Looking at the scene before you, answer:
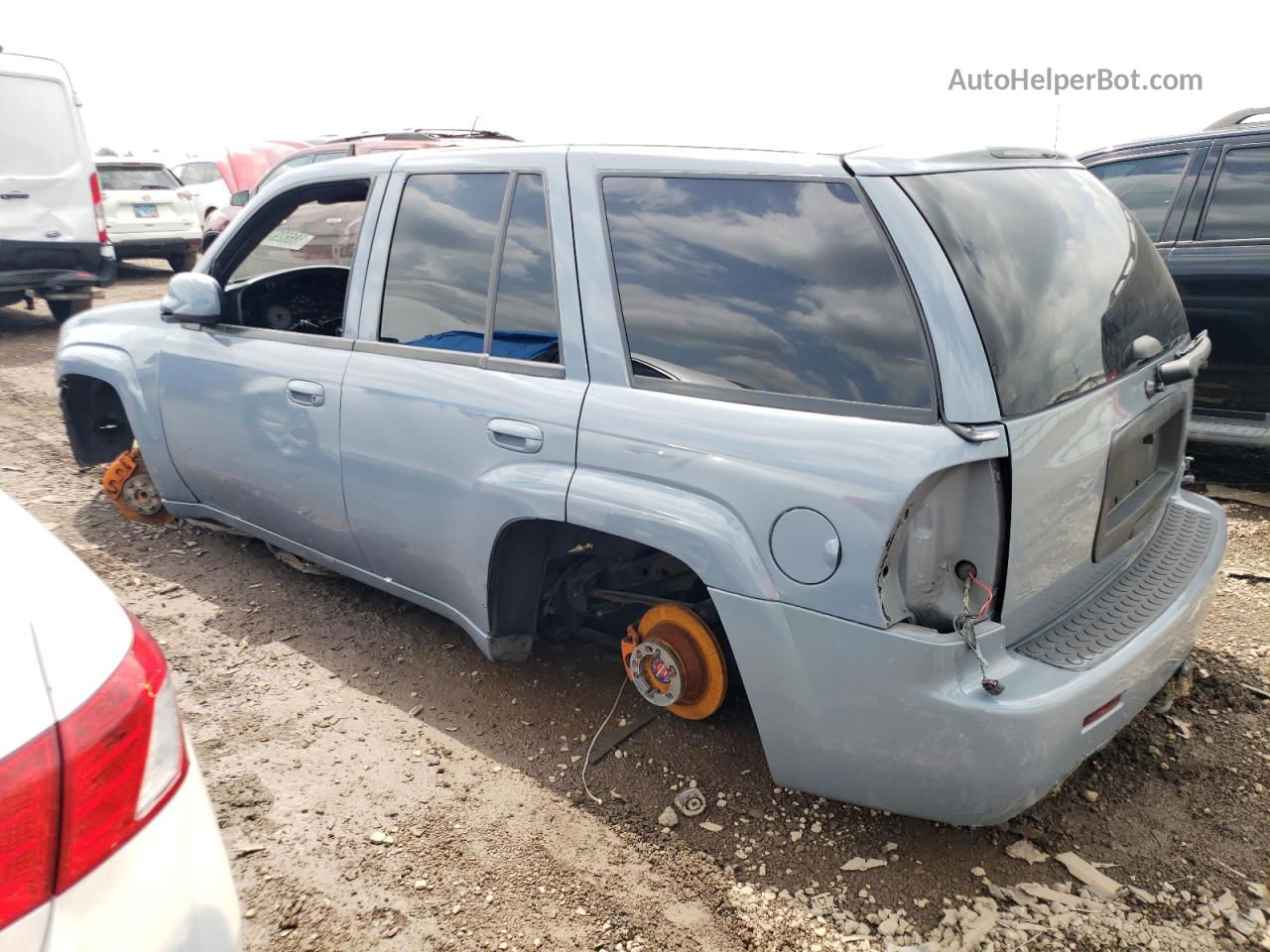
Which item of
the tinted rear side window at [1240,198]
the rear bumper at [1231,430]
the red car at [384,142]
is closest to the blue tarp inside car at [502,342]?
the rear bumper at [1231,430]

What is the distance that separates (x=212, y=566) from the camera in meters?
4.32

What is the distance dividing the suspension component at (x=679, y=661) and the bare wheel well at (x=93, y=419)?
319cm

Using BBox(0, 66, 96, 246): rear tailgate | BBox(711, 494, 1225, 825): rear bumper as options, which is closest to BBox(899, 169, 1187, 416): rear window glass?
BBox(711, 494, 1225, 825): rear bumper

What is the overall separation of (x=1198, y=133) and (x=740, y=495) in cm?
433

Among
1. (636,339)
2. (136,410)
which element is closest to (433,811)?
(636,339)

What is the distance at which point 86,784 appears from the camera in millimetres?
1306

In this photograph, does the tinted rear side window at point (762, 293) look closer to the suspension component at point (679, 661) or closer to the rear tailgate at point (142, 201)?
the suspension component at point (679, 661)

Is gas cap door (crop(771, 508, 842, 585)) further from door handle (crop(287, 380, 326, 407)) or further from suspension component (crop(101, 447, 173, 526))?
suspension component (crop(101, 447, 173, 526))

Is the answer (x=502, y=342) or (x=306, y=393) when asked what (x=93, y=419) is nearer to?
(x=306, y=393)

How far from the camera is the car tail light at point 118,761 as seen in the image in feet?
4.21

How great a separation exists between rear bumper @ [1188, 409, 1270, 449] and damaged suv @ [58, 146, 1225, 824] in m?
1.99

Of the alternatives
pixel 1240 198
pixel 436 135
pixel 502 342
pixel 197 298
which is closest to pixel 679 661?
pixel 502 342

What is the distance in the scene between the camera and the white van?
30.3 feet

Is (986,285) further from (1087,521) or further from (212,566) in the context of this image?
(212,566)
